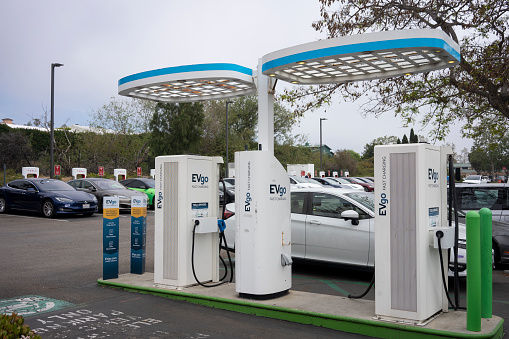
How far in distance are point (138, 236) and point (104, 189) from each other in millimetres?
13117

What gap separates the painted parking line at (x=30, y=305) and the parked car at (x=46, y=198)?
11444mm

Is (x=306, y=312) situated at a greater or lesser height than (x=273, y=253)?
lesser

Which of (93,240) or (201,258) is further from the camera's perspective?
(93,240)

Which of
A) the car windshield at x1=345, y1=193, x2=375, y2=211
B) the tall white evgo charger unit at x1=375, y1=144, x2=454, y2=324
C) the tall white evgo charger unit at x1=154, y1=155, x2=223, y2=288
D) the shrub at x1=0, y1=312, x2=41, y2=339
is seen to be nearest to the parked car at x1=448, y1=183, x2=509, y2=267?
the car windshield at x1=345, y1=193, x2=375, y2=211

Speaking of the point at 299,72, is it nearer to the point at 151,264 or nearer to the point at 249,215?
the point at 249,215

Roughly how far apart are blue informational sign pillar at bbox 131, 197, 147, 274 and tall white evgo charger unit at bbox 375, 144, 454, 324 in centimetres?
412

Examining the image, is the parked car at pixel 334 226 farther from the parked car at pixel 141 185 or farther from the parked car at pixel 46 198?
the parked car at pixel 141 185

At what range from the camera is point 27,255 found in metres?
10.6

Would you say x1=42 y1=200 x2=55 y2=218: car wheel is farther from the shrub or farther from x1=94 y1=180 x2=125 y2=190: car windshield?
the shrub

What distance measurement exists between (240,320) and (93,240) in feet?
26.3

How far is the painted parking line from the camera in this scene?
20.3 ft

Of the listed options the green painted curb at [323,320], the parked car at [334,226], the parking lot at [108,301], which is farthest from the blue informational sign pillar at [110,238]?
the parked car at [334,226]

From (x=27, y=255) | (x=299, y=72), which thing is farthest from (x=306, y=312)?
(x=27, y=255)

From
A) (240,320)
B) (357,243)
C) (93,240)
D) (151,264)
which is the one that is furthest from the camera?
(93,240)
